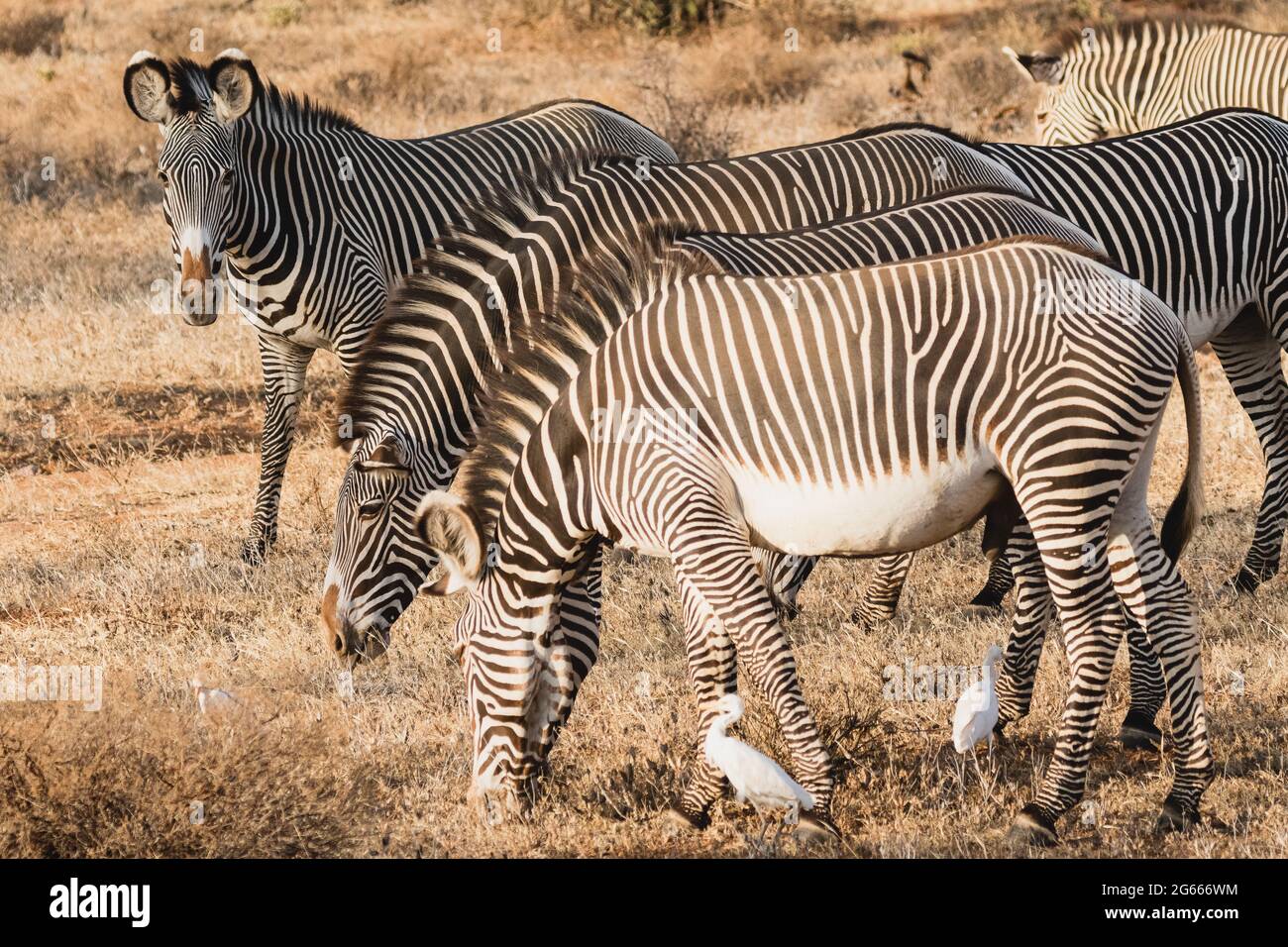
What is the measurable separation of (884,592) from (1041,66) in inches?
233

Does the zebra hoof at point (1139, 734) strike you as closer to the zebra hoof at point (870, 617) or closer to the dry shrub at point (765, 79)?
the zebra hoof at point (870, 617)

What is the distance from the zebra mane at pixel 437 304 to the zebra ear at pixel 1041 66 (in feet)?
20.2

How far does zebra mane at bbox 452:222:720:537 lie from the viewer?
5.05 meters

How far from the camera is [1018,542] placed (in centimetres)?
577

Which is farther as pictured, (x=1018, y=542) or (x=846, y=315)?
(x=1018, y=542)

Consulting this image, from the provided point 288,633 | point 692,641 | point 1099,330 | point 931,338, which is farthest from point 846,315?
point 288,633

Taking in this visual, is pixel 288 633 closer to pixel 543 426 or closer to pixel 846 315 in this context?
pixel 543 426

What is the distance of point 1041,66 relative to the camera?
444 inches

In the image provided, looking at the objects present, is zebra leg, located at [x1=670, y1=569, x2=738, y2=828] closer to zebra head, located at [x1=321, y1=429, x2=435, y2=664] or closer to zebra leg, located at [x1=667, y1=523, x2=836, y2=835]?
zebra leg, located at [x1=667, y1=523, x2=836, y2=835]

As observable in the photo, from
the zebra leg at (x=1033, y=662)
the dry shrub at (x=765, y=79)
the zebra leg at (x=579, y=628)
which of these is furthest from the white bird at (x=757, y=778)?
the dry shrub at (x=765, y=79)

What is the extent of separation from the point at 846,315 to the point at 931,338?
284 millimetres

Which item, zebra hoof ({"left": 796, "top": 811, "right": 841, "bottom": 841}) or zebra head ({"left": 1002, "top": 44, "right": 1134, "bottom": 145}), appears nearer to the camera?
zebra hoof ({"left": 796, "top": 811, "right": 841, "bottom": 841})

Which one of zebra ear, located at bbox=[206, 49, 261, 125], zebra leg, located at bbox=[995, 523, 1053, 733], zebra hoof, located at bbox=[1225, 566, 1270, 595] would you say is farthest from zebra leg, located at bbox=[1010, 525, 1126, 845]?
zebra ear, located at bbox=[206, 49, 261, 125]

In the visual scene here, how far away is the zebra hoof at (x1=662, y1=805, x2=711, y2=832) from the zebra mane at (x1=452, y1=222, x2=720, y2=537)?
1.14m
